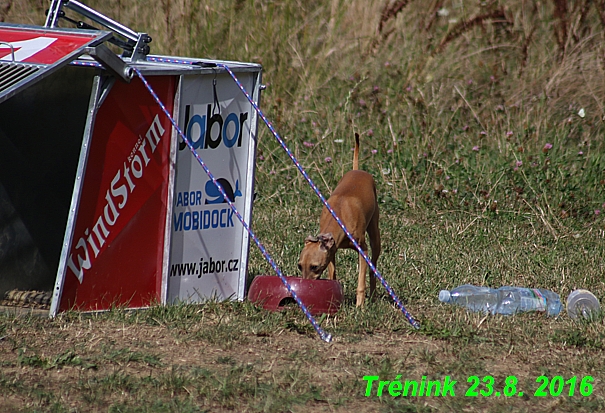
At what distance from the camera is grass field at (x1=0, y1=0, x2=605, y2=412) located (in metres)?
3.79

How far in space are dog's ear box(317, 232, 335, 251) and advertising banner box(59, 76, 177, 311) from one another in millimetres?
1028

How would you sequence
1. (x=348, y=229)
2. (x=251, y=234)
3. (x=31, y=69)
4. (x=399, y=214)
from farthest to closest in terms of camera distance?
(x=399, y=214) < (x=348, y=229) < (x=251, y=234) < (x=31, y=69)

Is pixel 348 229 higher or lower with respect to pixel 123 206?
lower

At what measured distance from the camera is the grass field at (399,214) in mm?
3795

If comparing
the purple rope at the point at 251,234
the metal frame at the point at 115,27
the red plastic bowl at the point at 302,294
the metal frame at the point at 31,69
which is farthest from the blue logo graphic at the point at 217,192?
the metal frame at the point at 31,69

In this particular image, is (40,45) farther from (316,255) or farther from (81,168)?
(316,255)

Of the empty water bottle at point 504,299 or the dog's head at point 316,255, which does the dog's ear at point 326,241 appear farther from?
the empty water bottle at point 504,299

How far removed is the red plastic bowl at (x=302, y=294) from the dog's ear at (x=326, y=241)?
449 millimetres

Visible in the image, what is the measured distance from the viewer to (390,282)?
5.89 meters

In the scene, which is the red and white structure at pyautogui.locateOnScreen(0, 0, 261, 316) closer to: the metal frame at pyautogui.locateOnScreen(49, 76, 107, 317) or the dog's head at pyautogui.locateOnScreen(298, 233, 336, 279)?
the metal frame at pyautogui.locateOnScreen(49, 76, 107, 317)

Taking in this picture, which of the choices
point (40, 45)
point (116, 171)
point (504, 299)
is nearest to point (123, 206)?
point (116, 171)

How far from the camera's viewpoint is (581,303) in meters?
5.19

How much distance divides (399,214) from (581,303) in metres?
2.91

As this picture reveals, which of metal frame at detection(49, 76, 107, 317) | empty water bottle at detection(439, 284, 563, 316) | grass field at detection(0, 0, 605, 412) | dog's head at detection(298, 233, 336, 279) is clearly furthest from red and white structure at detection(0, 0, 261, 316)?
empty water bottle at detection(439, 284, 563, 316)
